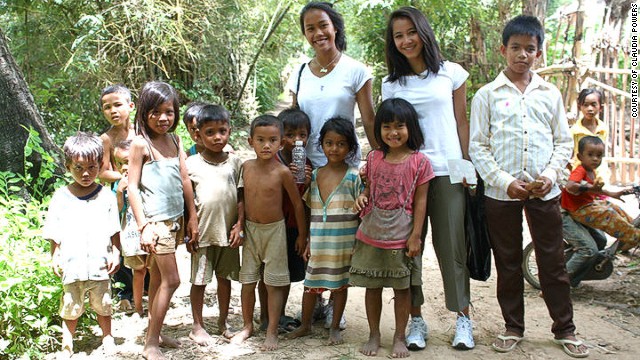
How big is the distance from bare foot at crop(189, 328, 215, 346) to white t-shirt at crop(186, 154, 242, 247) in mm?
552

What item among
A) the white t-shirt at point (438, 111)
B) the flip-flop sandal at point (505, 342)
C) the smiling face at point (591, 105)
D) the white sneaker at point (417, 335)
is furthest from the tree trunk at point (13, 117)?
the smiling face at point (591, 105)

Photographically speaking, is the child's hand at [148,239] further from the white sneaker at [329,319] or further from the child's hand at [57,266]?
the white sneaker at [329,319]

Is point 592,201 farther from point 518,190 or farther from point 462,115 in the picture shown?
point 462,115

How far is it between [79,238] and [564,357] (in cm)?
284

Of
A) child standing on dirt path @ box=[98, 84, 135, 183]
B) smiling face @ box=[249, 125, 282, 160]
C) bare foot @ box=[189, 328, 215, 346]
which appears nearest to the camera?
smiling face @ box=[249, 125, 282, 160]

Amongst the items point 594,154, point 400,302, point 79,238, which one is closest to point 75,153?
point 79,238

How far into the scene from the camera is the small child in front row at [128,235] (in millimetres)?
3566

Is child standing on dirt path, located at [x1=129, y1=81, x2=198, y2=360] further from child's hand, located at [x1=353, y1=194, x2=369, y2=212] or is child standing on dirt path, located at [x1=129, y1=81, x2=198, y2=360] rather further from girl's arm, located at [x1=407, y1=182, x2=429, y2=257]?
girl's arm, located at [x1=407, y1=182, x2=429, y2=257]

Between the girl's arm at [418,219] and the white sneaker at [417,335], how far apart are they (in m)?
0.51

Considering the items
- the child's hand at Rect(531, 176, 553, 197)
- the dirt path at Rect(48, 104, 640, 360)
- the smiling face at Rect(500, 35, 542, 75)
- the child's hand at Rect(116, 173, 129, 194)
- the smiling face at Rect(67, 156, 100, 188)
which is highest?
the smiling face at Rect(500, 35, 542, 75)

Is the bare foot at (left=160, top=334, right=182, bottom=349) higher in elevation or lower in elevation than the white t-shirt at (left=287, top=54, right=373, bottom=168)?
lower

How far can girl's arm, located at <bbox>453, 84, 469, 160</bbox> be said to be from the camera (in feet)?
10.4

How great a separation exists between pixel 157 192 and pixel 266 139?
68 centimetres

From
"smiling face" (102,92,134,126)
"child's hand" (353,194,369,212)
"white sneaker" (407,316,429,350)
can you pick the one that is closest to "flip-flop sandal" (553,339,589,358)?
"white sneaker" (407,316,429,350)
